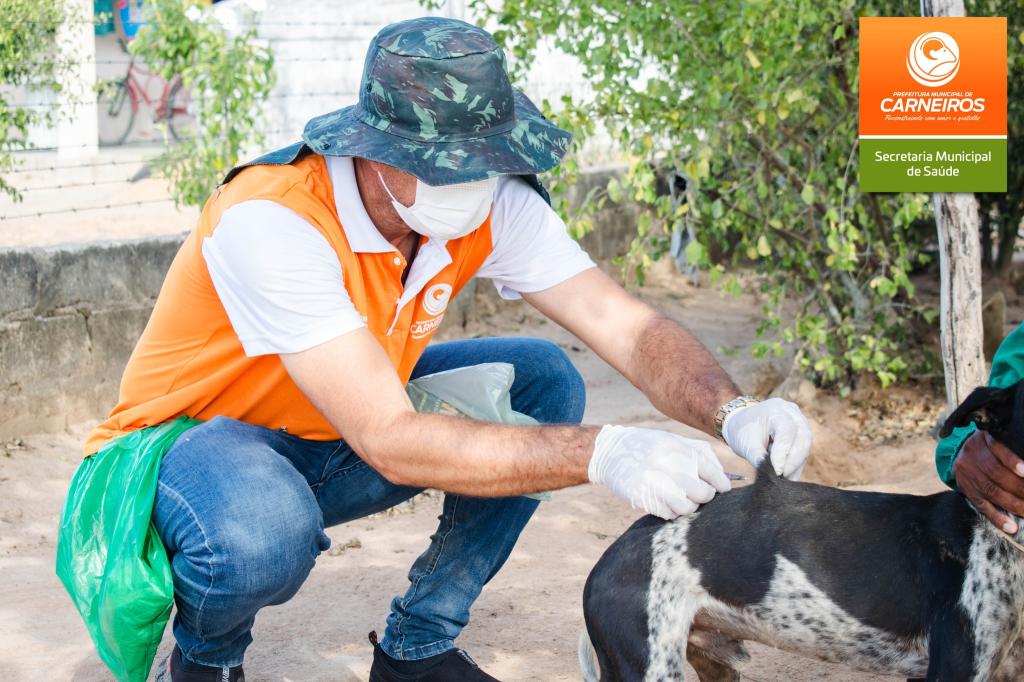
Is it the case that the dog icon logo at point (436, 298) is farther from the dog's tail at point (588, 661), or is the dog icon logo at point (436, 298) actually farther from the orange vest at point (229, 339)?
the dog's tail at point (588, 661)

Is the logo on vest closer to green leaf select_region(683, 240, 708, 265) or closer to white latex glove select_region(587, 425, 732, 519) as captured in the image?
white latex glove select_region(587, 425, 732, 519)

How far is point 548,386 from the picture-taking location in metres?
3.35

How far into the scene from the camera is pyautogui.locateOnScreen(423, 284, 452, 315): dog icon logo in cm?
309

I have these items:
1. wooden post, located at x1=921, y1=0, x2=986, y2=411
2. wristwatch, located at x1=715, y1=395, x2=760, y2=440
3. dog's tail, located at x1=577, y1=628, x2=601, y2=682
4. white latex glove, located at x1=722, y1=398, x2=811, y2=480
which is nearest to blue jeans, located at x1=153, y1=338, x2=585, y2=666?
dog's tail, located at x1=577, y1=628, x2=601, y2=682

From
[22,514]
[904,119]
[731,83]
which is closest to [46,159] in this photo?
[22,514]

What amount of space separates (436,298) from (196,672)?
1.13 metres

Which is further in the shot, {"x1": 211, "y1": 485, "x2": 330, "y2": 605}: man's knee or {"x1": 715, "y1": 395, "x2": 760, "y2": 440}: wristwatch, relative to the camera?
{"x1": 715, "y1": 395, "x2": 760, "y2": 440}: wristwatch

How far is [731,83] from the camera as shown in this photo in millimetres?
4965

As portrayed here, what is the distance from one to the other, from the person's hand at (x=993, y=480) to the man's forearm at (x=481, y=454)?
2.82 ft

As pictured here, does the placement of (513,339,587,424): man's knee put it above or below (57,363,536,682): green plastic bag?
above

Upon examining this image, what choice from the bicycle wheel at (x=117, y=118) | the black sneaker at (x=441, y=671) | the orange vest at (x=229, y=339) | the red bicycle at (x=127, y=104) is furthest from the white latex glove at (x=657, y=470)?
the bicycle wheel at (x=117, y=118)

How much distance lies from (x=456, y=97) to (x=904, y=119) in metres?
2.37

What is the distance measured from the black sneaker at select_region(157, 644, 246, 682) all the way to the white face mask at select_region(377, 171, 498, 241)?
1207 millimetres

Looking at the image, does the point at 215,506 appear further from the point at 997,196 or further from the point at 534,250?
the point at 997,196
